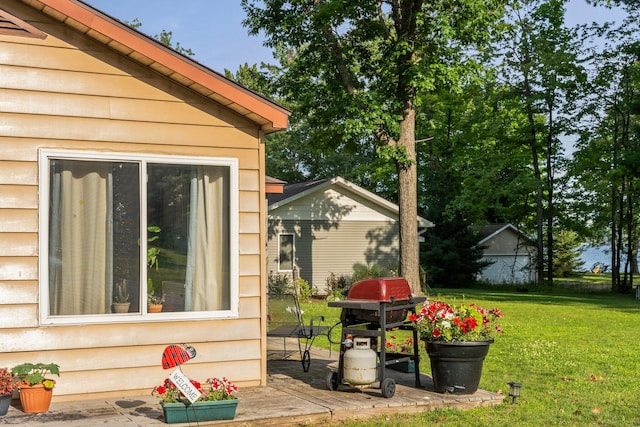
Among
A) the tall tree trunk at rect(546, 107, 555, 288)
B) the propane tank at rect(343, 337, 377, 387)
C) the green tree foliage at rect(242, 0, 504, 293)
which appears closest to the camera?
the propane tank at rect(343, 337, 377, 387)

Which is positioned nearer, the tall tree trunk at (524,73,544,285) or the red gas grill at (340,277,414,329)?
the red gas grill at (340,277,414,329)

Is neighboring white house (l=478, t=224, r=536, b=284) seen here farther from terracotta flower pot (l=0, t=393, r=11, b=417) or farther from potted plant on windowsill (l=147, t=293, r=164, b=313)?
terracotta flower pot (l=0, t=393, r=11, b=417)

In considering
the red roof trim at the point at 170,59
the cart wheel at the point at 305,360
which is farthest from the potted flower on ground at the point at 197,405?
the red roof trim at the point at 170,59

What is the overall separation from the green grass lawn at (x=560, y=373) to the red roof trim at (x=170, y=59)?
10.2 feet

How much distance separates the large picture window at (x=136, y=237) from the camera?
7164 millimetres

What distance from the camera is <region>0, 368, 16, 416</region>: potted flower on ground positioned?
643cm

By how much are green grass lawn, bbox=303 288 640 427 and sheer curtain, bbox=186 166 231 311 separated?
200cm

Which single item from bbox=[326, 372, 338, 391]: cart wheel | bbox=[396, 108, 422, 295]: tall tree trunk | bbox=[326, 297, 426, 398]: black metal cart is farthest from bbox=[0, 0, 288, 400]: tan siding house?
bbox=[396, 108, 422, 295]: tall tree trunk

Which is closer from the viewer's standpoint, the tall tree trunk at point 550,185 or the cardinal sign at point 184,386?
the cardinal sign at point 184,386

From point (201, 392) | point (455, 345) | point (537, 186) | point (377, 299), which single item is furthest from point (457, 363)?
point (537, 186)

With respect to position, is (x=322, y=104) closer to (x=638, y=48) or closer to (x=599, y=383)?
(x=638, y=48)

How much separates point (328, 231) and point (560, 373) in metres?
18.5

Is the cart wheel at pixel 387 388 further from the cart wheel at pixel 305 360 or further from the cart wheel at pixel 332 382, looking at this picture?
the cart wheel at pixel 305 360

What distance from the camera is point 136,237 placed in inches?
292
